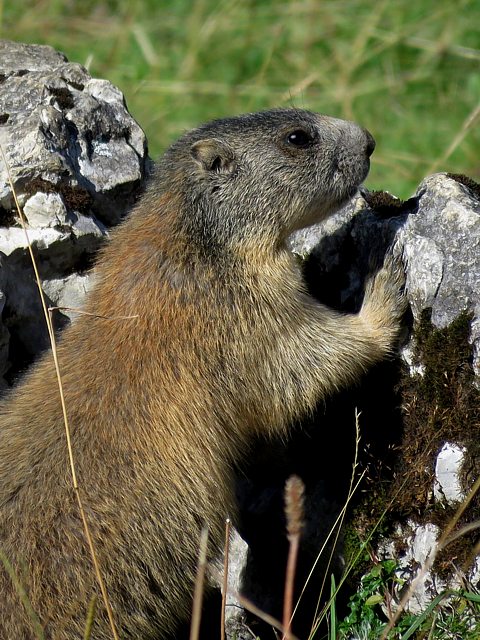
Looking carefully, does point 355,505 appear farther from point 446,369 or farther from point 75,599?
point 75,599

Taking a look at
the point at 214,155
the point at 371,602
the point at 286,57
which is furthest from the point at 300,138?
the point at 286,57

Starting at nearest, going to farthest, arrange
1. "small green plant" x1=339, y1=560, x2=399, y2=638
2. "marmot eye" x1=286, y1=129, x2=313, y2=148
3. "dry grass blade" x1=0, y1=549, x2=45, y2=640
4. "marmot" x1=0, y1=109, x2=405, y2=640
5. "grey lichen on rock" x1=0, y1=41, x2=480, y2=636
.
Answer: "dry grass blade" x1=0, y1=549, x2=45, y2=640 < "marmot" x1=0, y1=109, x2=405, y2=640 < "small green plant" x1=339, y1=560, x2=399, y2=638 < "grey lichen on rock" x1=0, y1=41, x2=480, y2=636 < "marmot eye" x1=286, y1=129, x2=313, y2=148

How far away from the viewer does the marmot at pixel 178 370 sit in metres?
4.62

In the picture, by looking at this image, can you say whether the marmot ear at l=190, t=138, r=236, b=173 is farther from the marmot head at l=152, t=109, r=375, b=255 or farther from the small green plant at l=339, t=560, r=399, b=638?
the small green plant at l=339, t=560, r=399, b=638

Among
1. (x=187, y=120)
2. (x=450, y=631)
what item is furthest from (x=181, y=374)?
(x=187, y=120)

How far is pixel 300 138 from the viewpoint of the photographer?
18.2 feet

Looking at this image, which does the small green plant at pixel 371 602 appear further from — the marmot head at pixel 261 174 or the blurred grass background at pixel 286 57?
the blurred grass background at pixel 286 57

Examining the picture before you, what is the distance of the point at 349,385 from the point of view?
552 cm

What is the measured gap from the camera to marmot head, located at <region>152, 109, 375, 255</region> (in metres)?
5.34

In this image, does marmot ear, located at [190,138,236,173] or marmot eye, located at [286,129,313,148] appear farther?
marmot eye, located at [286,129,313,148]

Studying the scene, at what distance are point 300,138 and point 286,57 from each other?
238 inches

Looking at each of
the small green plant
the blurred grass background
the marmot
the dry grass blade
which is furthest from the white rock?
the blurred grass background

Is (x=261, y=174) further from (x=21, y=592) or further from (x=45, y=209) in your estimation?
(x=21, y=592)

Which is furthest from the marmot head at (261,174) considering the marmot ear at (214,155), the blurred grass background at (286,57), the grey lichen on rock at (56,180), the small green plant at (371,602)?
the blurred grass background at (286,57)
